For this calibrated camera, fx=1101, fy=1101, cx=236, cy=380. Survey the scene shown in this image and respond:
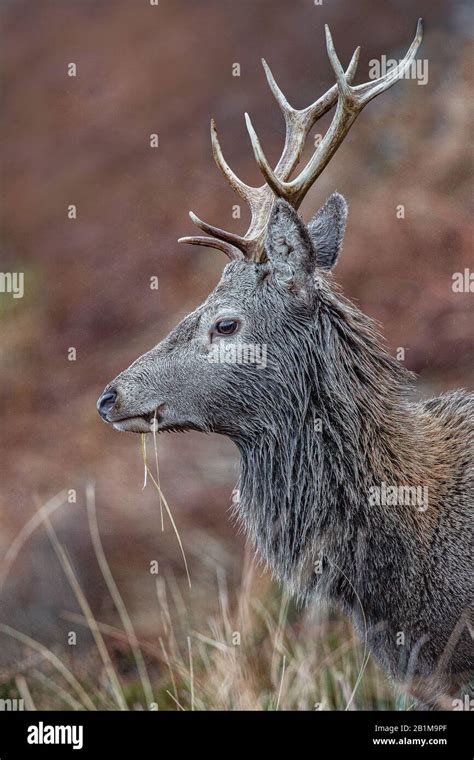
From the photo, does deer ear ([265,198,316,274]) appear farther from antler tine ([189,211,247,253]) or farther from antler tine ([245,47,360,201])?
antler tine ([245,47,360,201])

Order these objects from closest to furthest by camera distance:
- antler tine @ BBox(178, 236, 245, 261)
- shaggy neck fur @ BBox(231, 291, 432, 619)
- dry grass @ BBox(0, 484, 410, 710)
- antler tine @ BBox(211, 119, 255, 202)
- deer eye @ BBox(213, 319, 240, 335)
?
shaggy neck fur @ BBox(231, 291, 432, 619), deer eye @ BBox(213, 319, 240, 335), antler tine @ BBox(178, 236, 245, 261), dry grass @ BBox(0, 484, 410, 710), antler tine @ BBox(211, 119, 255, 202)

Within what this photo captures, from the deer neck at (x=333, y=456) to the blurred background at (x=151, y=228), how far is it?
2.74 metres

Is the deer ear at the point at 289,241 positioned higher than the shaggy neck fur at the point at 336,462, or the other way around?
the deer ear at the point at 289,241

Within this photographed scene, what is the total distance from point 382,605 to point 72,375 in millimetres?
5534

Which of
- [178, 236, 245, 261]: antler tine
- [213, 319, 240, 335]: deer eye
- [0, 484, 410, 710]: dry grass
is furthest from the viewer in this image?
[0, 484, 410, 710]: dry grass

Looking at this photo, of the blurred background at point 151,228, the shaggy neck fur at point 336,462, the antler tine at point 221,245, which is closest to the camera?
the shaggy neck fur at point 336,462

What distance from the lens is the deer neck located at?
4375 mm

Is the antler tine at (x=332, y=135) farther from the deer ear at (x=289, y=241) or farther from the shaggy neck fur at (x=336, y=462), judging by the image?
the shaggy neck fur at (x=336, y=462)

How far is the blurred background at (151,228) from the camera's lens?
811 cm

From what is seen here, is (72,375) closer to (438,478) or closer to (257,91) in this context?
(257,91)

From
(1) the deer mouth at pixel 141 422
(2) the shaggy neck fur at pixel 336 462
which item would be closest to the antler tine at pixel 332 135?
(2) the shaggy neck fur at pixel 336 462

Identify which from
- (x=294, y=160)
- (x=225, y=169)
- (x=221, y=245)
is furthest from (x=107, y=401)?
(x=294, y=160)

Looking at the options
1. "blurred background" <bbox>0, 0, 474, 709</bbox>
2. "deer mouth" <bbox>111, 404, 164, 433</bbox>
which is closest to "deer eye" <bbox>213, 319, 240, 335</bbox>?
"deer mouth" <bbox>111, 404, 164, 433</bbox>
